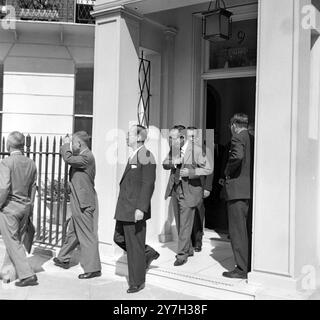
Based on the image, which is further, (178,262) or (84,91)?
(84,91)

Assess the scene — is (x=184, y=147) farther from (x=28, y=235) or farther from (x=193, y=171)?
(x=28, y=235)

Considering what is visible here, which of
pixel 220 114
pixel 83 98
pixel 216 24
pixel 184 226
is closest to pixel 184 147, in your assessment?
pixel 184 226

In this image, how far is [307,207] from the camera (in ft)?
17.2

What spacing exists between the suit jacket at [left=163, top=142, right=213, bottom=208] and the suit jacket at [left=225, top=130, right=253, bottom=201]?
97cm

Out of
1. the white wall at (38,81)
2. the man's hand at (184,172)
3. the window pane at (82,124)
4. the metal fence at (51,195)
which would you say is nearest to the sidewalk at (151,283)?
the metal fence at (51,195)

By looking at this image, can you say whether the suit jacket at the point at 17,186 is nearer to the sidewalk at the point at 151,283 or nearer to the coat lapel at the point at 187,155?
the sidewalk at the point at 151,283

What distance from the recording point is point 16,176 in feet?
17.9

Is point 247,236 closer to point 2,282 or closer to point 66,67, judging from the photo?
point 2,282

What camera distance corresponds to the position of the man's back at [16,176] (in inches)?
210

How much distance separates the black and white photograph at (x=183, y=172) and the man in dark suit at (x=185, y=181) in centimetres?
2

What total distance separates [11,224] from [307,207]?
356cm

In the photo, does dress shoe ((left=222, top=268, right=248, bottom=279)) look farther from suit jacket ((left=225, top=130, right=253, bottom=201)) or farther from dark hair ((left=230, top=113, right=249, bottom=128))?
dark hair ((left=230, top=113, right=249, bottom=128))

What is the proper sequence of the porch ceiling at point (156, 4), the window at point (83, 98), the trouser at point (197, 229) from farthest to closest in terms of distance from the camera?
the window at point (83, 98) < the trouser at point (197, 229) < the porch ceiling at point (156, 4)

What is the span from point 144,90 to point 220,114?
87.4 inches
